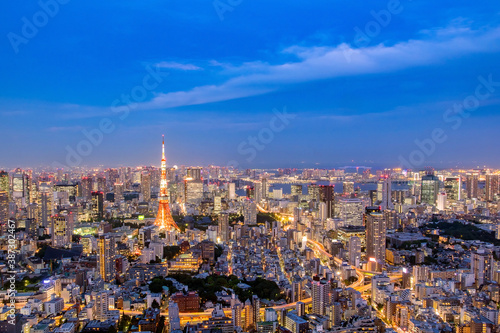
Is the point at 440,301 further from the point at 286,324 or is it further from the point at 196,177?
the point at 196,177

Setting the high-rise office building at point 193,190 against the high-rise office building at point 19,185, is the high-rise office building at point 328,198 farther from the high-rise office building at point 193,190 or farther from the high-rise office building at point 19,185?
the high-rise office building at point 19,185

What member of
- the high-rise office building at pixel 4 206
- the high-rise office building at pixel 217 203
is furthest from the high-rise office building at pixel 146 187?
the high-rise office building at pixel 4 206

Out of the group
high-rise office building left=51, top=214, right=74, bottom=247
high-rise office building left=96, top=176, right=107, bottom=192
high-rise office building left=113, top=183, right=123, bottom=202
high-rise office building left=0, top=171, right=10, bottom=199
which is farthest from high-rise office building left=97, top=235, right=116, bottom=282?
high-rise office building left=96, top=176, right=107, bottom=192

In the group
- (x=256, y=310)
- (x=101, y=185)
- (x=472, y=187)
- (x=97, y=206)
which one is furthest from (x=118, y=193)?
(x=472, y=187)

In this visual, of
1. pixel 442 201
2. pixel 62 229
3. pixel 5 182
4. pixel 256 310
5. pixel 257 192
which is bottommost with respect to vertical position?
pixel 256 310

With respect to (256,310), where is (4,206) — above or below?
above

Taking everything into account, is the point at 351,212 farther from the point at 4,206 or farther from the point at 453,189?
the point at 4,206

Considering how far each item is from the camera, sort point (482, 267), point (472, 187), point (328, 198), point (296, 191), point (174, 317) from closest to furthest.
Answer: point (174, 317), point (482, 267), point (328, 198), point (472, 187), point (296, 191)
